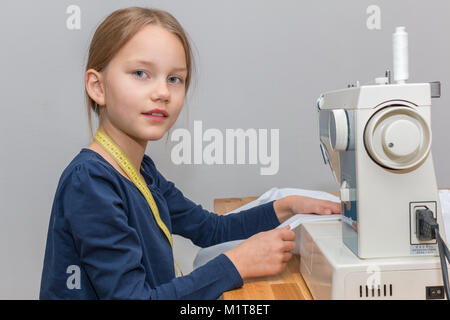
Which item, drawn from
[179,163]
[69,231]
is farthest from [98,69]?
[179,163]

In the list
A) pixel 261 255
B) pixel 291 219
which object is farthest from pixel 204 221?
pixel 261 255

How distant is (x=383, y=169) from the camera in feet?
2.19

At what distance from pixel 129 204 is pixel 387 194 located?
0.43 m

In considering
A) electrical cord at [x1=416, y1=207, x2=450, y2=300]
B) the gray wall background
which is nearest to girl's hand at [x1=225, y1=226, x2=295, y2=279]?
electrical cord at [x1=416, y1=207, x2=450, y2=300]

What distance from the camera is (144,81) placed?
31.4 inches

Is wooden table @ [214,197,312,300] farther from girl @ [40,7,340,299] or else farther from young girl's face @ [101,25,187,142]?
young girl's face @ [101,25,187,142]

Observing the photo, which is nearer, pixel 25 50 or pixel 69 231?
pixel 69 231

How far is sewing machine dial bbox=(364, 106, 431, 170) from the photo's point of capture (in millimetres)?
642

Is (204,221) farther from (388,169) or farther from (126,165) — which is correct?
(388,169)

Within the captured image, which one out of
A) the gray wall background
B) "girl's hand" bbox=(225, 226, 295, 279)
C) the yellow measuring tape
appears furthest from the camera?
the gray wall background

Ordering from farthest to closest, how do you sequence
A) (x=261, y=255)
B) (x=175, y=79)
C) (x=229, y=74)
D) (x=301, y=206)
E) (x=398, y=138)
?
(x=229, y=74) < (x=301, y=206) < (x=175, y=79) < (x=261, y=255) < (x=398, y=138)

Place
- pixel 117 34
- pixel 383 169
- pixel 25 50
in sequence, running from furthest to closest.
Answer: pixel 25 50, pixel 117 34, pixel 383 169

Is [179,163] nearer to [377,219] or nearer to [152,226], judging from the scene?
[152,226]
